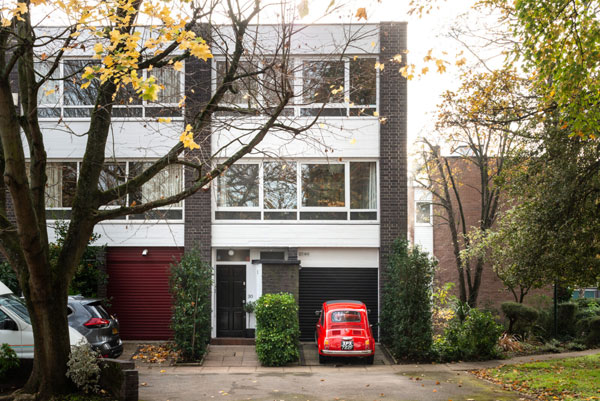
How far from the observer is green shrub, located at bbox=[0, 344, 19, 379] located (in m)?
11.2

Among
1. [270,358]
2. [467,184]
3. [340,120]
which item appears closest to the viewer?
[270,358]

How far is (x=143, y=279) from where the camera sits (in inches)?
781

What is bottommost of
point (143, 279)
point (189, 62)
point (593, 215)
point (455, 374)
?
point (455, 374)

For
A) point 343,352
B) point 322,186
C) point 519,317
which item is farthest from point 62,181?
point 519,317

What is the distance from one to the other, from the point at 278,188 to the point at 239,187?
4.04ft

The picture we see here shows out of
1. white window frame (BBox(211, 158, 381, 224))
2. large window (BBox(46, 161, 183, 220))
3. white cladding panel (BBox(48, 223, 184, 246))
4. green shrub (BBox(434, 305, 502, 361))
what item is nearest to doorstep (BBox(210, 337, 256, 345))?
white cladding panel (BBox(48, 223, 184, 246))

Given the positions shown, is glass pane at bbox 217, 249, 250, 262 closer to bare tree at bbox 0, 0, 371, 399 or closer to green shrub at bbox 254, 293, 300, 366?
green shrub at bbox 254, 293, 300, 366

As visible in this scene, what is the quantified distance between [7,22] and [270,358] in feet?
35.0

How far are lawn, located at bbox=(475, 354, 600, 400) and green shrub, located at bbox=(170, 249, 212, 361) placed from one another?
285 inches

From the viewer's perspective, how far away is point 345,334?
16625 millimetres

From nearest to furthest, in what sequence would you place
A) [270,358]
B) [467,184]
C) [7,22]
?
[7,22] → [270,358] → [467,184]

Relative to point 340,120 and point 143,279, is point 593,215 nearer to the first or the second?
point 340,120

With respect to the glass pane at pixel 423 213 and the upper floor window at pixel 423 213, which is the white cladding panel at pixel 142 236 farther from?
the glass pane at pixel 423 213

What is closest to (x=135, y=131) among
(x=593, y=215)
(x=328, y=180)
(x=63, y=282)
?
(x=328, y=180)
